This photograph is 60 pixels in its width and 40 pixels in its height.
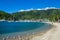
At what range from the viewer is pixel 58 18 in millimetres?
132625

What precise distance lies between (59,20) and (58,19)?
1325 mm

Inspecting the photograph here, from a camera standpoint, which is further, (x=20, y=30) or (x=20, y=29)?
(x=20, y=29)

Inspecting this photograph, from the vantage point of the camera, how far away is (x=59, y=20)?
13350cm

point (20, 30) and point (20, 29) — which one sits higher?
point (20, 30)

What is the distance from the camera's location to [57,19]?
13750 cm

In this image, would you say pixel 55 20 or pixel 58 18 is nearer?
pixel 58 18

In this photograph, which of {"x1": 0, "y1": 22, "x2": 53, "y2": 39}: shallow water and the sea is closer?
{"x1": 0, "y1": 22, "x2": 53, "y2": 39}: shallow water

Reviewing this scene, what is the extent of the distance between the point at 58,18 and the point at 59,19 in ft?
5.98

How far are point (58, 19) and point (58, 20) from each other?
32.3 inches

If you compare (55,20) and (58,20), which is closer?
(58,20)

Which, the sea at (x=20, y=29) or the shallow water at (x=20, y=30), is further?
the sea at (x=20, y=29)

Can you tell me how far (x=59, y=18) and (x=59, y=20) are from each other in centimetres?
186

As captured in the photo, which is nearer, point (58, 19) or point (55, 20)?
point (58, 19)

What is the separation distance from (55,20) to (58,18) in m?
9.09
